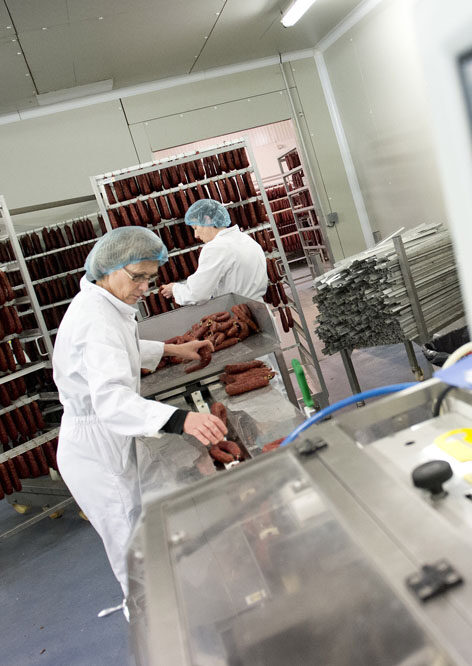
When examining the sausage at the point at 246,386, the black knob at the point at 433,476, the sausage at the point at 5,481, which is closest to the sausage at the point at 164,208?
the sausage at the point at 5,481

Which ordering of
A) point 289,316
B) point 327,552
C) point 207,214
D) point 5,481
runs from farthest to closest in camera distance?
point 289,316, point 207,214, point 5,481, point 327,552

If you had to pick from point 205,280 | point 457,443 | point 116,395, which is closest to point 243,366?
point 116,395

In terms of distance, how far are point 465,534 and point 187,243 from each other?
18.6 feet

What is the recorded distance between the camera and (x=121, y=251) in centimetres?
304

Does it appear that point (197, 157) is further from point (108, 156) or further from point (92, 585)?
point (92, 585)

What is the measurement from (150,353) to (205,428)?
1563 millimetres

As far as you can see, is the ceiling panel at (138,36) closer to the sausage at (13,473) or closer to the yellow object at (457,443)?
the sausage at (13,473)

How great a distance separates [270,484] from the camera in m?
0.99

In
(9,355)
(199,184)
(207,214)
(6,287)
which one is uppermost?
(199,184)

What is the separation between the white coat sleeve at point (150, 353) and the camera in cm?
384

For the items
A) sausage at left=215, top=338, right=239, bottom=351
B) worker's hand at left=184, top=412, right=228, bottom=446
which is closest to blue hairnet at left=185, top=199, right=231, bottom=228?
sausage at left=215, top=338, right=239, bottom=351

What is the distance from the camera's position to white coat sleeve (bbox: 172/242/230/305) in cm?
517

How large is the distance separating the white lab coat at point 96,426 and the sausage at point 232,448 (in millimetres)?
546

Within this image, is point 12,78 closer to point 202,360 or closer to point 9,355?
point 9,355
